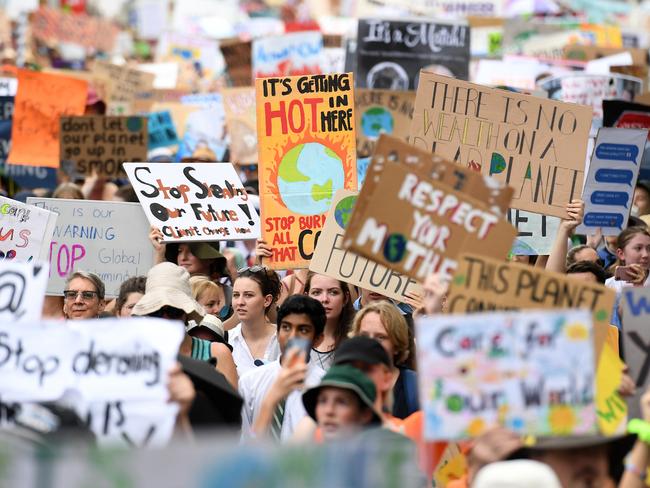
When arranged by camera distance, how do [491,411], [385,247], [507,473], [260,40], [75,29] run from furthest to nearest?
[75,29], [260,40], [385,247], [491,411], [507,473]

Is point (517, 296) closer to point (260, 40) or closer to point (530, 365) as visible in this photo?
point (530, 365)

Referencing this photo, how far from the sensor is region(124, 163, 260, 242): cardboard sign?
9.16 meters

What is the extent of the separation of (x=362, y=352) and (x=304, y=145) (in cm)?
369

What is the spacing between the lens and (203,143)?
15.3 metres

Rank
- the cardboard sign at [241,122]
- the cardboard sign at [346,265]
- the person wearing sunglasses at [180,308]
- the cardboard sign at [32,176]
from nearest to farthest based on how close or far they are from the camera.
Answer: the person wearing sunglasses at [180,308]
the cardboard sign at [346,265]
the cardboard sign at [32,176]
the cardboard sign at [241,122]

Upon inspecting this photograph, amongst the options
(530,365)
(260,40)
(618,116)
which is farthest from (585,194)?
(260,40)

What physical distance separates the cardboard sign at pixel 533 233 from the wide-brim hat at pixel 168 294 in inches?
96.2

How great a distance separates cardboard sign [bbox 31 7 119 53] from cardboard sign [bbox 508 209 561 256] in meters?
17.7

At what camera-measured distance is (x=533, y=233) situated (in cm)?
938

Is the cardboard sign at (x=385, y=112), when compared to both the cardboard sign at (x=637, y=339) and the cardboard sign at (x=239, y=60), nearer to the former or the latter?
the cardboard sign at (x=239, y=60)

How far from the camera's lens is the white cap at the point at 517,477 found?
177 inches

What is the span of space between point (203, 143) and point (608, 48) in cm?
505

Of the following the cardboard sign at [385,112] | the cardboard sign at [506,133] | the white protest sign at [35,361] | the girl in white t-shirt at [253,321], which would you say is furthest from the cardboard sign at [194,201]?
the white protest sign at [35,361]

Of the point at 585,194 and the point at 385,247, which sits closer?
the point at 385,247
